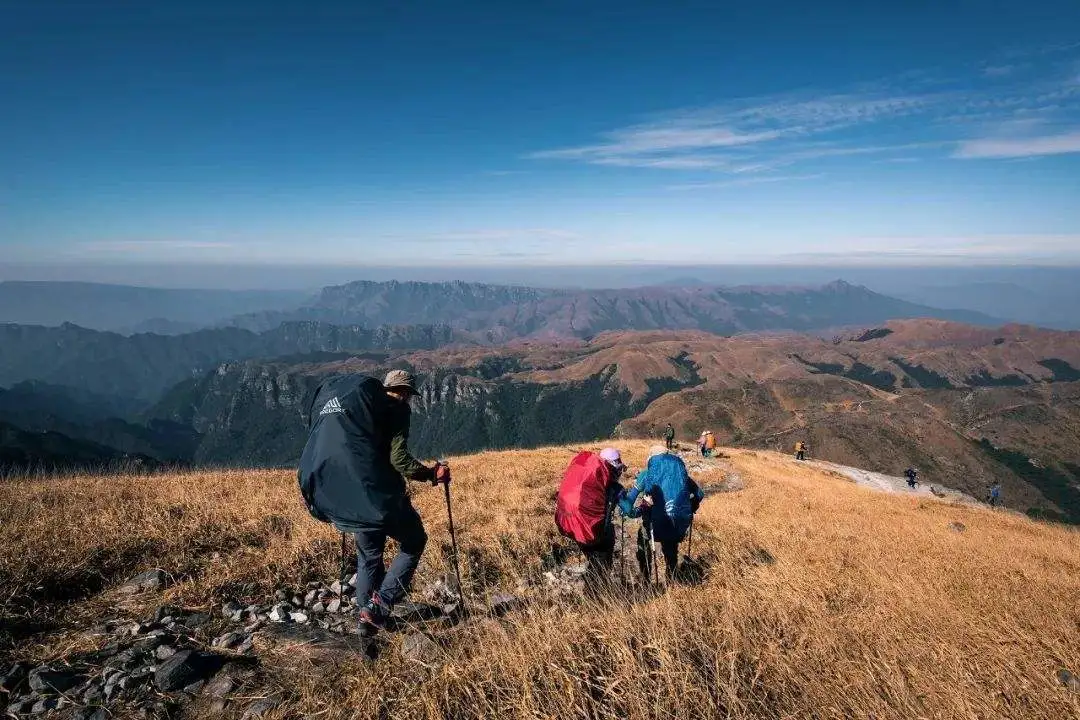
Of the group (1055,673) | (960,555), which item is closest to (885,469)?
(960,555)

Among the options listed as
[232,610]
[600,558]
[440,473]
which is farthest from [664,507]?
[232,610]

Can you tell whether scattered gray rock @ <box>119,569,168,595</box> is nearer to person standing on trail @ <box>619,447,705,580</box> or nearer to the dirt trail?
person standing on trail @ <box>619,447,705,580</box>

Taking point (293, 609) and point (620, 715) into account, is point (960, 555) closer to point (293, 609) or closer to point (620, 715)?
point (620, 715)

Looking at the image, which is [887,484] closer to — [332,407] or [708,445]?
[708,445]

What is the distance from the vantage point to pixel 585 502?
6.91 meters

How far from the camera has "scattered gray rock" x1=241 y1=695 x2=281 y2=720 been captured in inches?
145

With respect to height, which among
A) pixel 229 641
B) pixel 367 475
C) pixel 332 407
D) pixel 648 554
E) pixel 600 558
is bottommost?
pixel 648 554

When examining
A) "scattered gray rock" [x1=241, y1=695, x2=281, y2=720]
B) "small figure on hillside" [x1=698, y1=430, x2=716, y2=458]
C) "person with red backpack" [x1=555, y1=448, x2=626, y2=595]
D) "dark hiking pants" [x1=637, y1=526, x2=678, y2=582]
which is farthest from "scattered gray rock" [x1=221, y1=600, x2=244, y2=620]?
"small figure on hillside" [x1=698, y1=430, x2=716, y2=458]

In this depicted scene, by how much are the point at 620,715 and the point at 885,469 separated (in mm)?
146971

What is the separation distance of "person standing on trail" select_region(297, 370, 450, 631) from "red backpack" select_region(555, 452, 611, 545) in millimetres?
2203

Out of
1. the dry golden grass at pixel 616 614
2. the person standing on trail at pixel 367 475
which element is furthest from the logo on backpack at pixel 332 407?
the dry golden grass at pixel 616 614

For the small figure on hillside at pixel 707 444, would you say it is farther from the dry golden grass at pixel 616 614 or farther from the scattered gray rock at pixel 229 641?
the scattered gray rock at pixel 229 641

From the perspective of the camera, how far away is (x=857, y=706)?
11.3 ft

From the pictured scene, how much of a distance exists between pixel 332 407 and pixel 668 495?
5.32m
